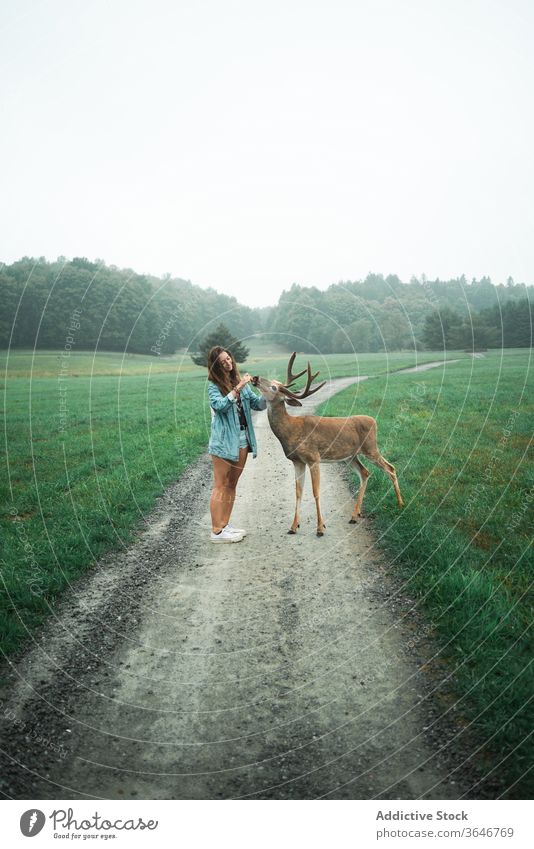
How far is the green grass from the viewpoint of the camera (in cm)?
449

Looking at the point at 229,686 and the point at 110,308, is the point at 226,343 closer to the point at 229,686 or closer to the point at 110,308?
the point at 110,308

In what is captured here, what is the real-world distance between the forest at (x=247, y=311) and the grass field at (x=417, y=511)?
1.39 m

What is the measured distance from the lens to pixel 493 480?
11.1m

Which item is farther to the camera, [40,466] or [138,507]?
[40,466]

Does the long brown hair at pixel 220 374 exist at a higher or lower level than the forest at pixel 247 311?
lower

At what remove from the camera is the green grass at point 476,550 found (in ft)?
14.7

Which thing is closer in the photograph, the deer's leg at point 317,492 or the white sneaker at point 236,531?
the deer's leg at point 317,492

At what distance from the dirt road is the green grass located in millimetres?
407

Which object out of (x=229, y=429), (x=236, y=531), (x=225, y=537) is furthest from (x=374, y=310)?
(x=225, y=537)

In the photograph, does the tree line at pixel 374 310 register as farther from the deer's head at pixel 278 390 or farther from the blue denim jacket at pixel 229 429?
the blue denim jacket at pixel 229 429

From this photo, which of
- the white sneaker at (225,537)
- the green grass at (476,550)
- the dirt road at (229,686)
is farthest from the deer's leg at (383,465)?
the white sneaker at (225,537)
